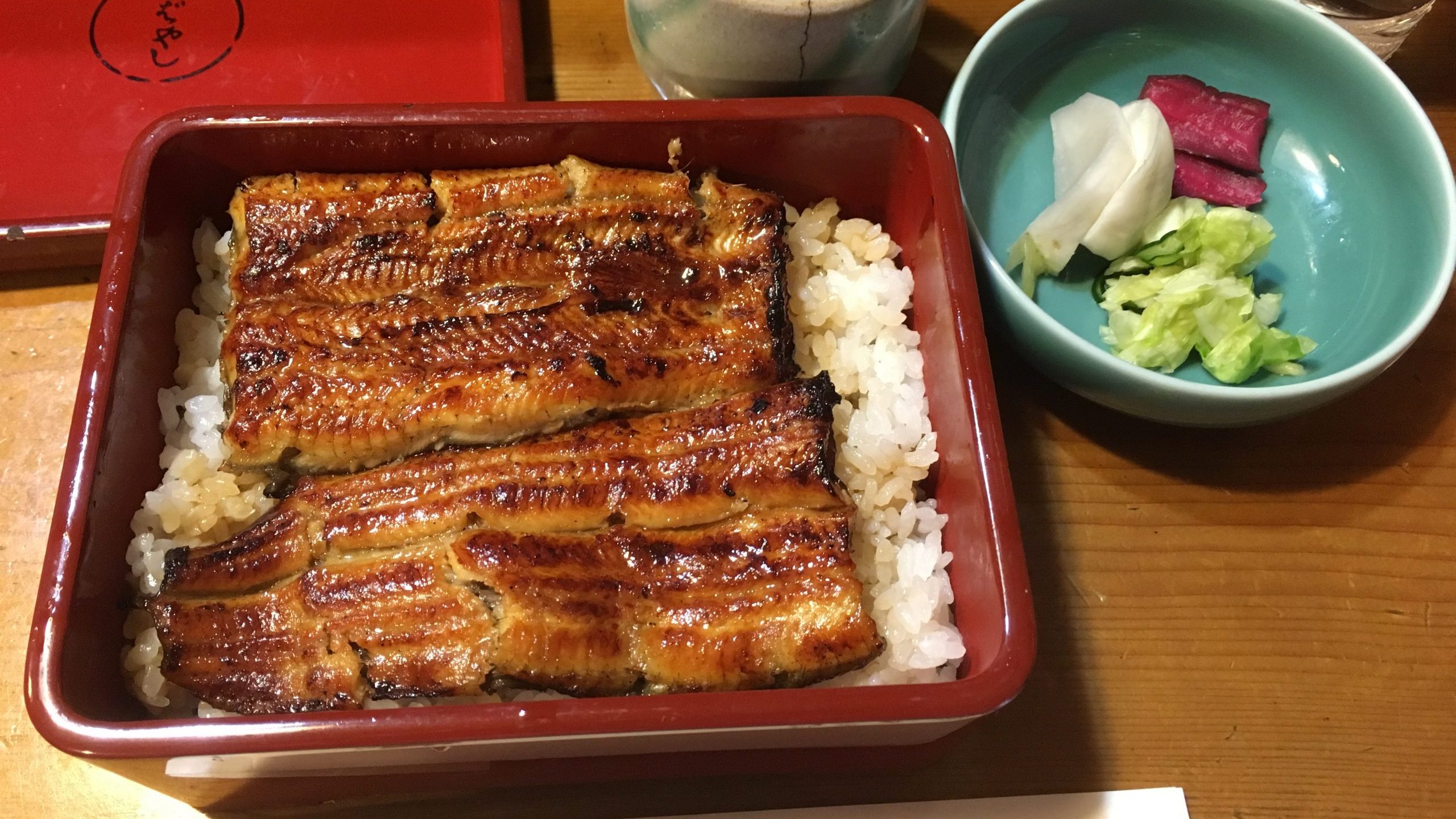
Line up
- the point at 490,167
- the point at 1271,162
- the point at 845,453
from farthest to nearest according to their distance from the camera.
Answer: the point at 1271,162, the point at 490,167, the point at 845,453

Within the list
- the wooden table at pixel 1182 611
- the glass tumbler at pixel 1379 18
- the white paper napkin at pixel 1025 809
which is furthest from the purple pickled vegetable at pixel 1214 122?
the white paper napkin at pixel 1025 809

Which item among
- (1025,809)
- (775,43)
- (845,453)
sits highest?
(775,43)

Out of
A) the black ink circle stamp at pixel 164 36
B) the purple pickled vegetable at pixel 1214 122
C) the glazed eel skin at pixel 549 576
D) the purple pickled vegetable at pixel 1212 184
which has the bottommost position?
the glazed eel skin at pixel 549 576

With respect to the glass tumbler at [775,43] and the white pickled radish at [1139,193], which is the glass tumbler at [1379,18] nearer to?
the white pickled radish at [1139,193]

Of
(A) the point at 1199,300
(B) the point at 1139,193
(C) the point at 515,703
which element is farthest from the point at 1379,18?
(C) the point at 515,703

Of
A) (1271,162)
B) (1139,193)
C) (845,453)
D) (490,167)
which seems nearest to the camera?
(845,453)

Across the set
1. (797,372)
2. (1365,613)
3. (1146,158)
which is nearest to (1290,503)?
(1365,613)

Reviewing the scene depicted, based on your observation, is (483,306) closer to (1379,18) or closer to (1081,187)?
(1081,187)

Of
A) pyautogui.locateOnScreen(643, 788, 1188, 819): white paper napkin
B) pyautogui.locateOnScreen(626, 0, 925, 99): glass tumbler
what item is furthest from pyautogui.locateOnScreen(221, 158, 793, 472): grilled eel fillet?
pyautogui.locateOnScreen(643, 788, 1188, 819): white paper napkin
